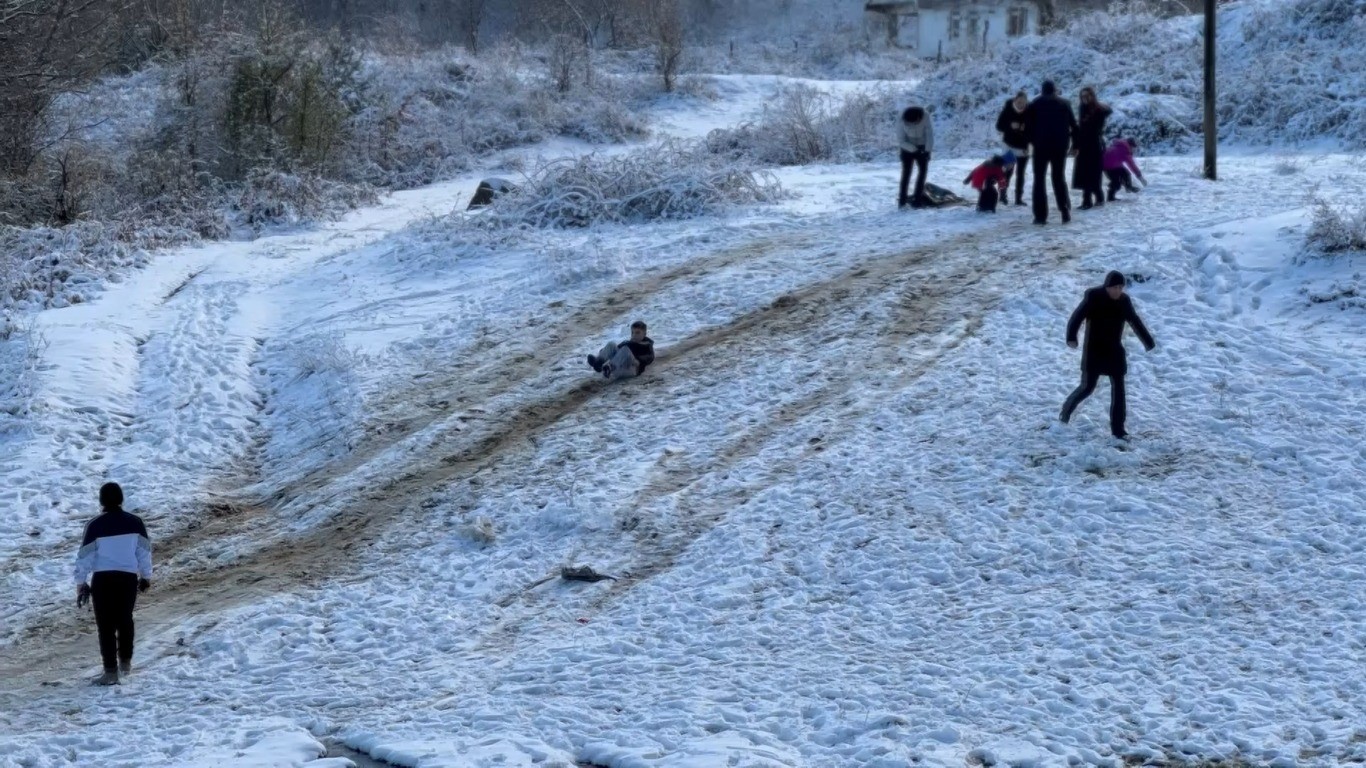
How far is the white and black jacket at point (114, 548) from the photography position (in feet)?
31.6

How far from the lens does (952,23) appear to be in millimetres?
52844

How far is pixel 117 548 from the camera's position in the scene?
31.7 feet

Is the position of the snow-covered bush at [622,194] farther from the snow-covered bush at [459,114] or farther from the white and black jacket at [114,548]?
the white and black jacket at [114,548]

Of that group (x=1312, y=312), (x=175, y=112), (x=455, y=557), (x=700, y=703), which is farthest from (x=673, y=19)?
(x=700, y=703)

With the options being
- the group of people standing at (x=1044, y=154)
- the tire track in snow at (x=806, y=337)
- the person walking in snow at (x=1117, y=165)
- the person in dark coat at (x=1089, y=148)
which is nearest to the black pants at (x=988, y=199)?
the group of people standing at (x=1044, y=154)

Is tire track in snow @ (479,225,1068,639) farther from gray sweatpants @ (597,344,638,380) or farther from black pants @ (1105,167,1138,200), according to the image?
black pants @ (1105,167,1138,200)

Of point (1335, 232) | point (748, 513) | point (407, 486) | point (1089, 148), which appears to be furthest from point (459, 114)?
point (748, 513)

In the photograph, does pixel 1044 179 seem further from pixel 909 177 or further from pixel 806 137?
pixel 806 137

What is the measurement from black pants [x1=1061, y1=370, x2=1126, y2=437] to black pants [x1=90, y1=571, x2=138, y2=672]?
7.67m

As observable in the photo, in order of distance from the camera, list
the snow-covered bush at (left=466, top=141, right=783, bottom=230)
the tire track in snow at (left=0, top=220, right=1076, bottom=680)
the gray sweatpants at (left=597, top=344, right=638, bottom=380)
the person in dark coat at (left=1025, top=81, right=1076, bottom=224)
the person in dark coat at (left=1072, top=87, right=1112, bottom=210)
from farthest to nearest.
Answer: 1. the snow-covered bush at (left=466, top=141, right=783, bottom=230)
2. the person in dark coat at (left=1072, top=87, right=1112, bottom=210)
3. the person in dark coat at (left=1025, top=81, right=1076, bottom=224)
4. the gray sweatpants at (left=597, top=344, right=638, bottom=380)
5. the tire track in snow at (left=0, top=220, right=1076, bottom=680)

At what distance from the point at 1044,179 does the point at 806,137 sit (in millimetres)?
10656

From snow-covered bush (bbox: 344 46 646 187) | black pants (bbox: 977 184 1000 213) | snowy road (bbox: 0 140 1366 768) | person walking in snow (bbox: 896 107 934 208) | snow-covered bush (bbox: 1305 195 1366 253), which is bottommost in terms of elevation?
snowy road (bbox: 0 140 1366 768)

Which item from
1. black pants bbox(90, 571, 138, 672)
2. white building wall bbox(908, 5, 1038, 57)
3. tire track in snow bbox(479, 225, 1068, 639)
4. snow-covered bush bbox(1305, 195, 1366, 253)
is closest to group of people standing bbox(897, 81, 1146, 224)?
tire track in snow bbox(479, 225, 1068, 639)

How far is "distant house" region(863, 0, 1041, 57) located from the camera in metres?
51.6
